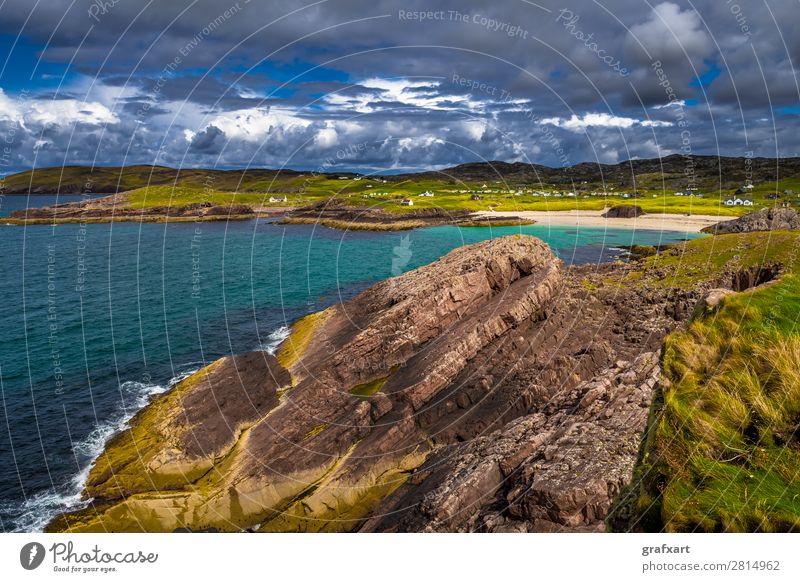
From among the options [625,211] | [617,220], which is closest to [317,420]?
[617,220]

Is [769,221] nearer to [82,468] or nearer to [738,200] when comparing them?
[738,200]

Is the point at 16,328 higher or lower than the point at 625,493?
higher

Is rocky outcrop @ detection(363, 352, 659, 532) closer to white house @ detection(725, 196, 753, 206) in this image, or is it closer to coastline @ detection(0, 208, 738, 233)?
coastline @ detection(0, 208, 738, 233)

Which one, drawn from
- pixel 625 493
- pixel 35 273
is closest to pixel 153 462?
pixel 625 493

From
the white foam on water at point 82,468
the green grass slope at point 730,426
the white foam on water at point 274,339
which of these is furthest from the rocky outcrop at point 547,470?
the white foam on water at point 274,339
